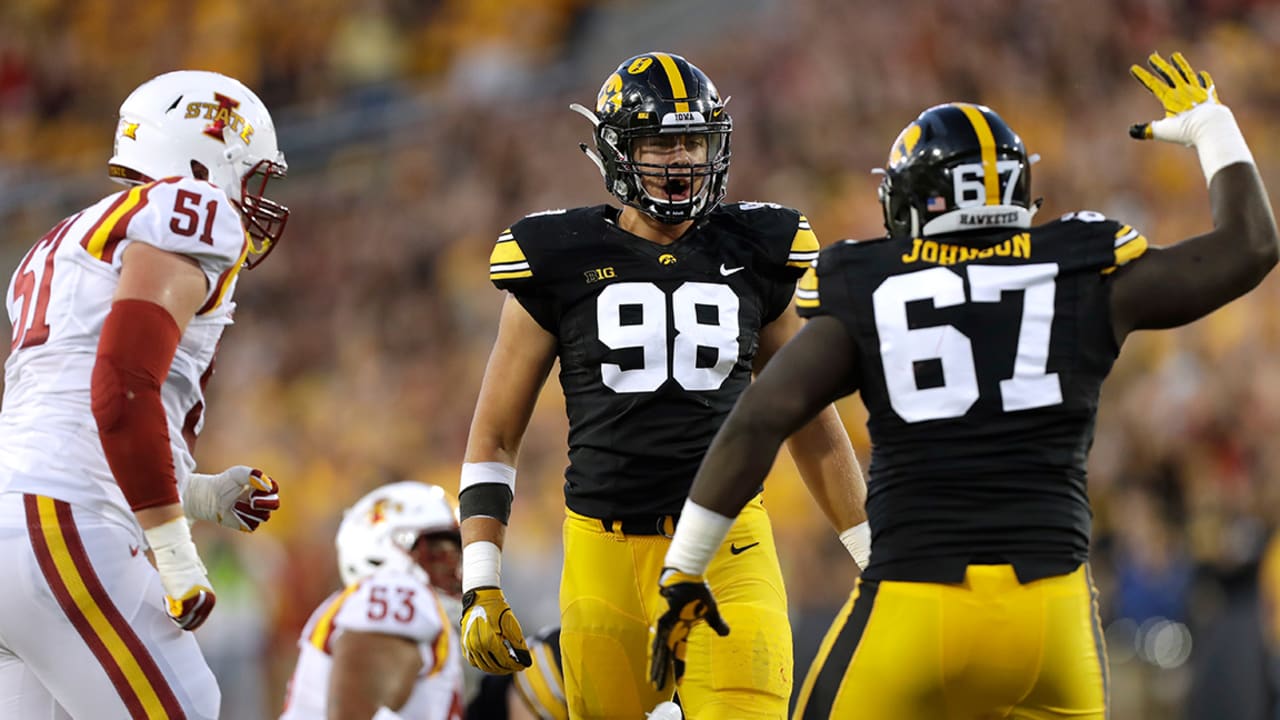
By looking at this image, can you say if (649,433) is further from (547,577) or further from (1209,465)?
(547,577)

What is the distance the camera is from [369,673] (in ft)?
17.4

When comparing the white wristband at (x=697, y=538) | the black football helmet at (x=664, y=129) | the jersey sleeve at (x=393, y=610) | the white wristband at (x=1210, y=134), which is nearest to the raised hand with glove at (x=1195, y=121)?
the white wristband at (x=1210, y=134)

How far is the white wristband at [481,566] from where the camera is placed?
4371mm

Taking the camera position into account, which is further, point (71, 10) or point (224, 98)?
point (71, 10)

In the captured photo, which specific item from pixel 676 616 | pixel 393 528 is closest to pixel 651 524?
pixel 676 616

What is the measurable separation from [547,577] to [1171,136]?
644 cm

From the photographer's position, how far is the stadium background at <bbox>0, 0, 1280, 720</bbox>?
26.7 ft

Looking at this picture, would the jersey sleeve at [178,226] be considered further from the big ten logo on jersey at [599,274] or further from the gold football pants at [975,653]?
the gold football pants at [975,653]

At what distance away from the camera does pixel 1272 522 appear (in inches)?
306

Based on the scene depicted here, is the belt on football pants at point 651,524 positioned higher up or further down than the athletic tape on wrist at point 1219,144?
further down

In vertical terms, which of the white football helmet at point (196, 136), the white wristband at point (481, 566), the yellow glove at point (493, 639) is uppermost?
the white football helmet at point (196, 136)

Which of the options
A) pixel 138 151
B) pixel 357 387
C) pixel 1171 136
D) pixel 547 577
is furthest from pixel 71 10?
pixel 1171 136

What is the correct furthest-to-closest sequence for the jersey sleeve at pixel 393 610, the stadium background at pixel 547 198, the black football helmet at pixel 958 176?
the stadium background at pixel 547 198
the jersey sleeve at pixel 393 610
the black football helmet at pixel 958 176

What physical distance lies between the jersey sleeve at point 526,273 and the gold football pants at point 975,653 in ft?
4.23
